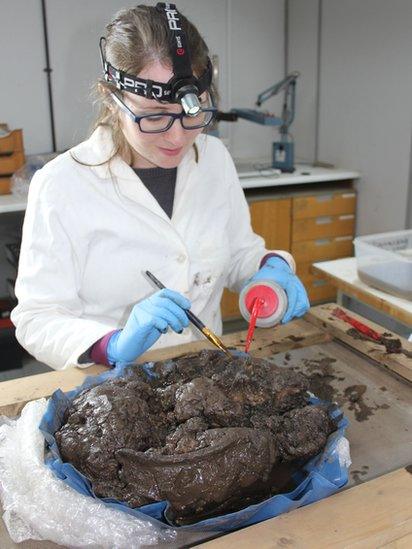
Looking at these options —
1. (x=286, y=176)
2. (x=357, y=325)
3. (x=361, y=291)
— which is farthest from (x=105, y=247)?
(x=286, y=176)

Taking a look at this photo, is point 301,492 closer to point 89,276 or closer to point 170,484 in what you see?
point 170,484

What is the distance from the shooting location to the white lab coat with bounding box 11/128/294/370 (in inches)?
53.4

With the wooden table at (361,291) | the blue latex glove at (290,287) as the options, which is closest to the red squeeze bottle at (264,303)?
the blue latex glove at (290,287)

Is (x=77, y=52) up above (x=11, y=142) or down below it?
above

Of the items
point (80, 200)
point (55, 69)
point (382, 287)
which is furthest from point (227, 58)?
point (80, 200)

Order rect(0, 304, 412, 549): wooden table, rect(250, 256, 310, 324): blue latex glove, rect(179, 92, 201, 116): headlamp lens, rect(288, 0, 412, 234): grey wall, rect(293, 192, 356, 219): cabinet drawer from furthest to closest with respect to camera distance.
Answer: rect(293, 192, 356, 219): cabinet drawer → rect(288, 0, 412, 234): grey wall → rect(250, 256, 310, 324): blue latex glove → rect(179, 92, 201, 116): headlamp lens → rect(0, 304, 412, 549): wooden table

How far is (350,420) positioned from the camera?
3.70 feet

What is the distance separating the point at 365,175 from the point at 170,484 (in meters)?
3.08

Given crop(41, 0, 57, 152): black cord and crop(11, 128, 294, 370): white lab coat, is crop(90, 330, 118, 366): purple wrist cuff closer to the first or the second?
crop(11, 128, 294, 370): white lab coat

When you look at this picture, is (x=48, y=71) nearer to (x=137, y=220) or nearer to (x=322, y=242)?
(x=322, y=242)

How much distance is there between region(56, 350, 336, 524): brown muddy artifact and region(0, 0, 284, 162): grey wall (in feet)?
8.52

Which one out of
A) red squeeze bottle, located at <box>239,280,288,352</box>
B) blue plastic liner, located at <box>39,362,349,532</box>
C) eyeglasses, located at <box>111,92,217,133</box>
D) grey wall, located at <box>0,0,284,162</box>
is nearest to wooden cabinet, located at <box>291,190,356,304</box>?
grey wall, located at <box>0,0,284,162</box>

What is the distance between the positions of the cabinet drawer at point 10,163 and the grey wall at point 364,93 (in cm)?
202

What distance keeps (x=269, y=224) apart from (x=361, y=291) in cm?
137
